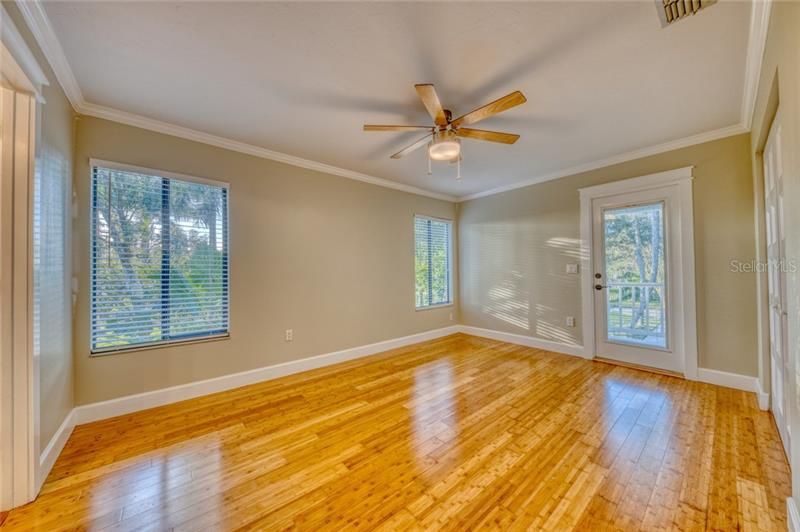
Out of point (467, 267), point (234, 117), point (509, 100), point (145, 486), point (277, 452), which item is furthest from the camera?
point (467, 267)

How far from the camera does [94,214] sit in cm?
246

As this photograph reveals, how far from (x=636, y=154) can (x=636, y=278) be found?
1425 mm

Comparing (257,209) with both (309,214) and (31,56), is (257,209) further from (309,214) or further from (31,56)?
(31,56)

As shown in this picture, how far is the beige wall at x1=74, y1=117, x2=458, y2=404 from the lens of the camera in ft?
8.20

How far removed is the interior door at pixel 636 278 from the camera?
3301 millimetres

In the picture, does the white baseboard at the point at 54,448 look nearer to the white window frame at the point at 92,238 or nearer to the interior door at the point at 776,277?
the white window frame at the point at 92,238

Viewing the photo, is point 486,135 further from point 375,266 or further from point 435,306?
point 435,306

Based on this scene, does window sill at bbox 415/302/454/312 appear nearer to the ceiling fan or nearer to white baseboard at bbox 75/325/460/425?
white baseboard at bbox 75/325/460/425

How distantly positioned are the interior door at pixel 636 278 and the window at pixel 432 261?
7.53ft

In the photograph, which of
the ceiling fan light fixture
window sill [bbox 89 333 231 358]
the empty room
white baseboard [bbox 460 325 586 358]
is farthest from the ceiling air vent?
window sill [bbox 89 333 231 358]

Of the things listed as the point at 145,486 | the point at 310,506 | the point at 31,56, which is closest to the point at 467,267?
the point at 310,506

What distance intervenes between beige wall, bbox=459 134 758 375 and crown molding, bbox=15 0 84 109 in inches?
187

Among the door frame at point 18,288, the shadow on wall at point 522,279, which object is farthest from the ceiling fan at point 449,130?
the shadow on wall at point 522,279

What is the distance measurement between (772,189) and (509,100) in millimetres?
2059
